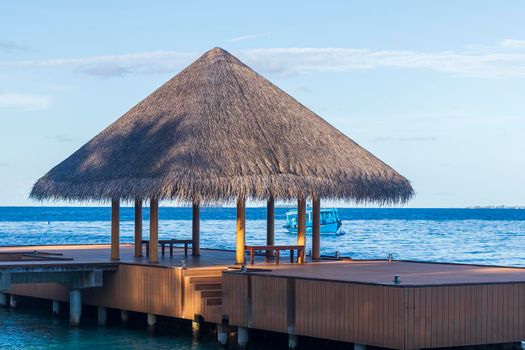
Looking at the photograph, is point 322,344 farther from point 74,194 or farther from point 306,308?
point 74,194

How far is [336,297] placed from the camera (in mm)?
16594

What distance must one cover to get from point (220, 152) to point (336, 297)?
522 centimetres

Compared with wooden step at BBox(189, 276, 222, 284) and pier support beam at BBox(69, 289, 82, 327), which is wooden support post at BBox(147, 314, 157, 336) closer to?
wooden step at BBox(189, 276, 222, 284)

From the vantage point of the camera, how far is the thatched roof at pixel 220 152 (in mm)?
20375

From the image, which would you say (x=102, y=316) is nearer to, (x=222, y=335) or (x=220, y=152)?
(x=222, y=335)

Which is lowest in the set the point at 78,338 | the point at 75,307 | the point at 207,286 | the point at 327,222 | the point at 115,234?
the point at 78,338

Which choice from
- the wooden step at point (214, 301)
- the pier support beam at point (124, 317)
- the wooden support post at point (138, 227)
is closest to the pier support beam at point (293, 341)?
the wooden step at point (214, 301)

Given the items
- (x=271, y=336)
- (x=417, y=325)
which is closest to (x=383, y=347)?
(x=417, y=325)

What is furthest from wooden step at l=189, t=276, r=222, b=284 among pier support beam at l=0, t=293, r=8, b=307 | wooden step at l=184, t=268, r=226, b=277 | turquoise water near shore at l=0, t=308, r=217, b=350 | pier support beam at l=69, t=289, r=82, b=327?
pier support beam at l=0, t=293, r=8, b=307

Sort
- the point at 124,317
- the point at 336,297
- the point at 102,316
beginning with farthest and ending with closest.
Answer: the point at 102,316 → the point at 124,317 → the point at 336,297

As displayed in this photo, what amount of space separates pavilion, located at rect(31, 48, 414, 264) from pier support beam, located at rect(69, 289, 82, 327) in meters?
1.33

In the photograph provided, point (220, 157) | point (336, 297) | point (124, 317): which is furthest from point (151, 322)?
point (336, 297)

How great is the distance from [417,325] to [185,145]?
7.13m

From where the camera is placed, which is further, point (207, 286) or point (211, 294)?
point (207, 286)
